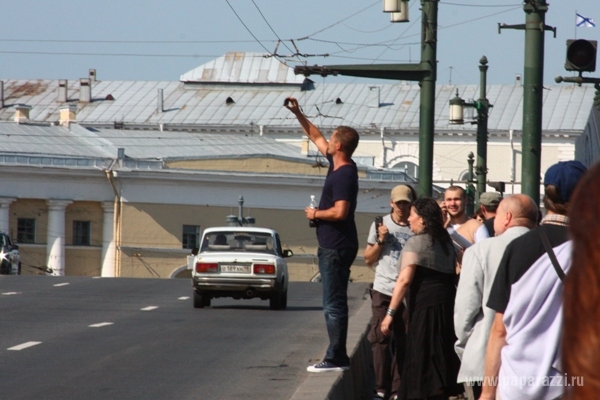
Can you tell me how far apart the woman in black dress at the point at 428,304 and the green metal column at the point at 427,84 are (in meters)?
8.02

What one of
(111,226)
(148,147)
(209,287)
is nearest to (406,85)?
(148,147)

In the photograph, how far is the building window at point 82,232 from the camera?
224 feet

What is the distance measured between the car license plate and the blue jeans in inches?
551

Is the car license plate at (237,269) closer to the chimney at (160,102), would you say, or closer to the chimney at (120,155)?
the chimney at (120,155)

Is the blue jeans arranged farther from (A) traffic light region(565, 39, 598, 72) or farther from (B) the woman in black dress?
(A) traffic light region(565, 39, 598, 72)

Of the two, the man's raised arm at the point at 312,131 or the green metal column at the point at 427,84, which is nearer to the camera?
the man's raised arm at the point at 312,131

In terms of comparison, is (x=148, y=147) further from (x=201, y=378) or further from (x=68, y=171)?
(x=201, y=378)

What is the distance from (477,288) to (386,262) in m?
3.45

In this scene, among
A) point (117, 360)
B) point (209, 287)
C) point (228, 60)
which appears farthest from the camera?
point (228, 60)

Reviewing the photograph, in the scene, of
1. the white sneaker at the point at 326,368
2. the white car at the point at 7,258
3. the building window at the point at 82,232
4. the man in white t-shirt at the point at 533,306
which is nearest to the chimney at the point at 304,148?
the building window at the point at 82,232

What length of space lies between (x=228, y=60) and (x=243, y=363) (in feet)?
277

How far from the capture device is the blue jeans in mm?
8188

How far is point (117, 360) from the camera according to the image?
11.7 m

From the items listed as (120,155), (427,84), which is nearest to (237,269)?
(427,84)
